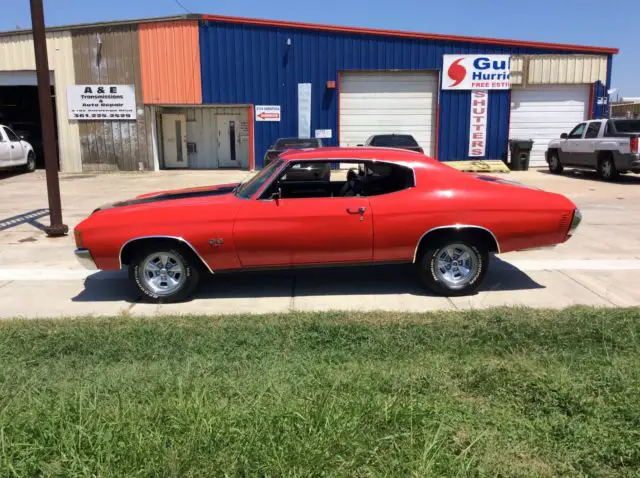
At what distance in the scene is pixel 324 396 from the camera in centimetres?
337

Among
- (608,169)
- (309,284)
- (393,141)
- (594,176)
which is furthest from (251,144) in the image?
(309,284)

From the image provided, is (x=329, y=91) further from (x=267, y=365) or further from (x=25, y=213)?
(x=267, y=365)

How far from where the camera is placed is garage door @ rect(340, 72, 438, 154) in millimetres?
22000

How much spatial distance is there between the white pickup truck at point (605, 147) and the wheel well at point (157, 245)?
14.1 metres

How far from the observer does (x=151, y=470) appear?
2.74m

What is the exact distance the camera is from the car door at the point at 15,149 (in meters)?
19.9

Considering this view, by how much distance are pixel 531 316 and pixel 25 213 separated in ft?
35.2

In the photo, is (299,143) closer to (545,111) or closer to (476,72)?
(476,72)

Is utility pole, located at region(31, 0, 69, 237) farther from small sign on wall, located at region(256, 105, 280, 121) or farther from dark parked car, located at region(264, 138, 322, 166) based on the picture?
small sign on wall, located at region(256, 105, 280, 121)

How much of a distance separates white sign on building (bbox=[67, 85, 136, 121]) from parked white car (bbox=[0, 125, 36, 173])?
223cm

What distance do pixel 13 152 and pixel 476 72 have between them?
17.2m

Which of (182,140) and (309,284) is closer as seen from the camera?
(309,284)

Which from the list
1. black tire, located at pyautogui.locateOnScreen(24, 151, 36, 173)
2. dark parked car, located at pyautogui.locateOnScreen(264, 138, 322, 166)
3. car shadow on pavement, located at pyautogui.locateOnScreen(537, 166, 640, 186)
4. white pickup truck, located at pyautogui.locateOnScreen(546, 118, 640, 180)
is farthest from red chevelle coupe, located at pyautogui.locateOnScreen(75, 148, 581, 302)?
black tire, located at pyautogui.locateOnScreen(24, 151, 36, 173)

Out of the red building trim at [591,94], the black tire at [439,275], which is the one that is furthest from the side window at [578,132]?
the black tire at [439,275]
